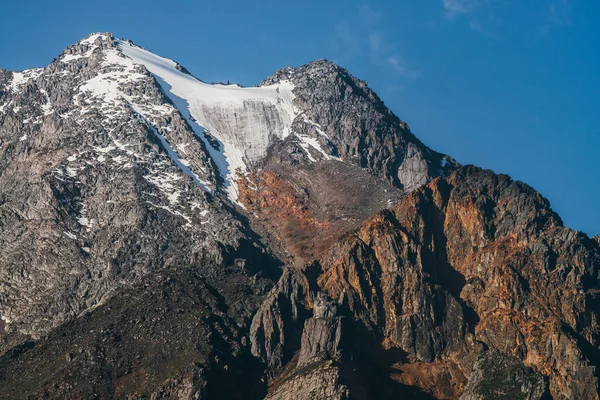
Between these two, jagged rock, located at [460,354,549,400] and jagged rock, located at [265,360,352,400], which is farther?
jagged rock, located at [460,354,549,400]

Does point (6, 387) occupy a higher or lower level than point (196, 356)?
lower

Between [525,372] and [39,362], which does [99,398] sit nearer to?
[39,362]

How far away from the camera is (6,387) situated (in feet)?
623

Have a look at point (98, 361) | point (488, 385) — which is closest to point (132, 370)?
point (98, 361)

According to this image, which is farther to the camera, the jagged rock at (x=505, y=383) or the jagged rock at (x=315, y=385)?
the jagged rock at (x=505, y=383)

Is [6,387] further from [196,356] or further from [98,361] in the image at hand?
[196,356]

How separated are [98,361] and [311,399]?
4135 cm

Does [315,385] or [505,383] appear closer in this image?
[315,385]

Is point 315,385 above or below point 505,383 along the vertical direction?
below

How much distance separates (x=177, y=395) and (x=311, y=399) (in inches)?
958

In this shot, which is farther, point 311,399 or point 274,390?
point 274,390

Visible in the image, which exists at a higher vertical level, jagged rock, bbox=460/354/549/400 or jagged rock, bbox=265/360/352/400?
jagged rock, bbox=460/354/549/400

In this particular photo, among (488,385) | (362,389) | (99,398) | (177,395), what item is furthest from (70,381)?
(488,385)

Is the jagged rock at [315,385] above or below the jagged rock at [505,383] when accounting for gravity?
below
